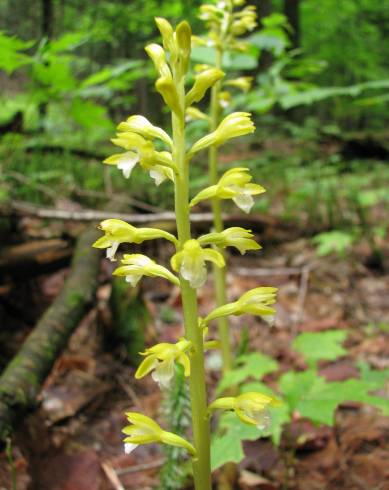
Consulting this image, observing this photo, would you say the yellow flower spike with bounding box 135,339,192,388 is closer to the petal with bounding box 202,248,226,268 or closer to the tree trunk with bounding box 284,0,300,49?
the petal with bounding box 202,248,226,268

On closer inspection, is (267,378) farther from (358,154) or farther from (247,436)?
(358,154)

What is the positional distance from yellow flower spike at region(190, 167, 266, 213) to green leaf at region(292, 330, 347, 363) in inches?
55.3

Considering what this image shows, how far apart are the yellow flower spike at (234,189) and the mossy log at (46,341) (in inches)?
48.0

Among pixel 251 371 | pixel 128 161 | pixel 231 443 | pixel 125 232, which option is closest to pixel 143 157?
pixel 128 161

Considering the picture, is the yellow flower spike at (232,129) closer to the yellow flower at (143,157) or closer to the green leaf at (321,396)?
the yellow flower at (143,157)

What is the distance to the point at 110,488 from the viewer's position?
7.82ft

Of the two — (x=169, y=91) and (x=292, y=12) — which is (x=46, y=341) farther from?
(x=292, y=12)

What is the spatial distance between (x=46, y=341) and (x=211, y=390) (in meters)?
1.32

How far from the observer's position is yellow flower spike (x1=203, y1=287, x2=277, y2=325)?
1.55m

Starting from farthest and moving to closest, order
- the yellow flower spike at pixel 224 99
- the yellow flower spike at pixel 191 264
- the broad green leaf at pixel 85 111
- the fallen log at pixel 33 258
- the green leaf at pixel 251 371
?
the broad green leaf at pixel 85 111 < the fallen log at pixel 33 258 < the yellow flower spike at pixel 224 99 < the green leaf at pixel 251 371 < the yellow flower spike at pixel 191 264

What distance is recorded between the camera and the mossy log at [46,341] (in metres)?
2.03

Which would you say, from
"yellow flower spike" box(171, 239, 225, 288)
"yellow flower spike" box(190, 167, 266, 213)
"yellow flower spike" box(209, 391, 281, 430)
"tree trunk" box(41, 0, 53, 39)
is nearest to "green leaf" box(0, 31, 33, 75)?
"yellow flower spike" box(190, 167, 266, 213)

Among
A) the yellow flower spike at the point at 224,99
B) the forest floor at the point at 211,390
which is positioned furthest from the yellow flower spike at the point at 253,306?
the yellow flower spike at the point at 224,99

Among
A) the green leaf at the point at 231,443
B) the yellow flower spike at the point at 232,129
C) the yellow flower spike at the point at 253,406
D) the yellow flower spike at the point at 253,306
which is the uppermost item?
the yellow flower spike at the point at 232,129
